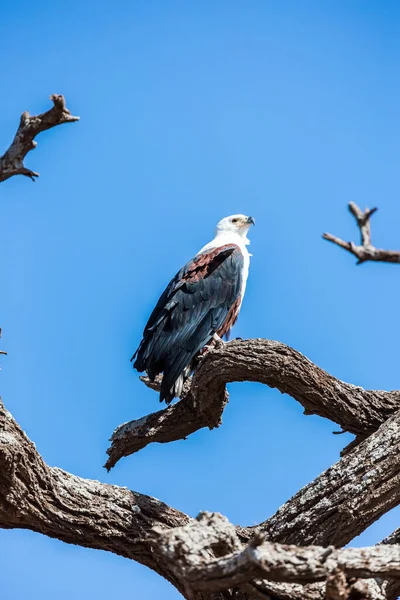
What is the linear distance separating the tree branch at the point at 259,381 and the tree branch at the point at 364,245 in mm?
2812

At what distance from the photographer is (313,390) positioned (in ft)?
22.5

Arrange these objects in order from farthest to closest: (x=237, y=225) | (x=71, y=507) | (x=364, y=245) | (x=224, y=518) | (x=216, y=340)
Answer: (x=237, y=225) → (x=216, y=340) → (x=71, y=507) → (x=224, y=518) → (x=364, y=245)

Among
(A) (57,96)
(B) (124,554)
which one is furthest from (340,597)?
(A) (57,96)

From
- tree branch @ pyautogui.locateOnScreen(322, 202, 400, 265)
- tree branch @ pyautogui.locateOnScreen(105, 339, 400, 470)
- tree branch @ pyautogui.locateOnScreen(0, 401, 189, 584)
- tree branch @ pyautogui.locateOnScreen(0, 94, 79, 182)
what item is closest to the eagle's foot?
tree branch @ pyautogui.locateOnScreen(105, 339, 400, 470)

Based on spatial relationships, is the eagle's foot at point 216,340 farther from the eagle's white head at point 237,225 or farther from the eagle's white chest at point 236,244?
the eagle's white head at point 237,225

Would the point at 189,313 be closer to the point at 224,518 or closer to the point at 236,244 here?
the point at 236,244

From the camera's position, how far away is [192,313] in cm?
813

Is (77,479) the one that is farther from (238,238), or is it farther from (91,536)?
(238,238)

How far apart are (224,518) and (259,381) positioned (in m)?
1.94

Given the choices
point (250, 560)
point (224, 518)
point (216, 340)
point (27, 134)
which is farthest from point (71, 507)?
point (27, 134)

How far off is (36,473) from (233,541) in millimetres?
1581

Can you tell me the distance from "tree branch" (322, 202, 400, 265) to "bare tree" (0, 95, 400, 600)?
1.44 metres

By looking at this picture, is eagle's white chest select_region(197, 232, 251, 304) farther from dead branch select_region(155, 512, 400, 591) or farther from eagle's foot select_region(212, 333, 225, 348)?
dead branch select_region(155, 512, 400, 591)

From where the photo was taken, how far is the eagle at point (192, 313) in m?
7.70
